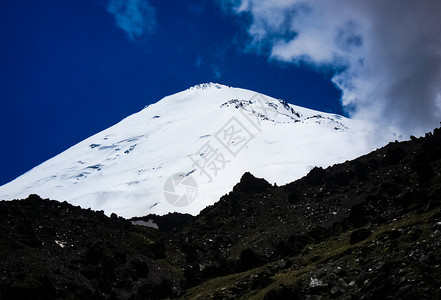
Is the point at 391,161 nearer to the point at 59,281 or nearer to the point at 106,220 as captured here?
the point at 106,220

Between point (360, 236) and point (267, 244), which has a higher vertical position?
point (267, 244)

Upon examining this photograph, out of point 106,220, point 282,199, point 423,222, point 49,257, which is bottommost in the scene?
point 423,222

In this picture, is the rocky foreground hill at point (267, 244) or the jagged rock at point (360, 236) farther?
the jagged rock at point (360, 236)

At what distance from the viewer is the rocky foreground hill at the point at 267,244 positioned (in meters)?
27.1

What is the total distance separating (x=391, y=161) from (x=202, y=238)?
37.1 m

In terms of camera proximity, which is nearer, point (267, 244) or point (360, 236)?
point (360, 236)

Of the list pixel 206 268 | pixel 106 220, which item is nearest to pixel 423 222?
pixel 206 268

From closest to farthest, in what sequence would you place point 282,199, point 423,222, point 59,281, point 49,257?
point 423,222 < point 59,281 < point 49,257 < point 282,199

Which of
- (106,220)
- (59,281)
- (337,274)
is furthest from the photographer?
(106,220)

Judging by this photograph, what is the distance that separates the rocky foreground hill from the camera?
27125mm

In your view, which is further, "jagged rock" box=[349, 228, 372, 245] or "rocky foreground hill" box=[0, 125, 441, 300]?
"jagged rock" box=[349, 228, 372, 245]

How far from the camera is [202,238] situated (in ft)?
231

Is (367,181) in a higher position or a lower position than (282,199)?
A: lower

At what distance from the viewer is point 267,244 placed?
60.5 metres
